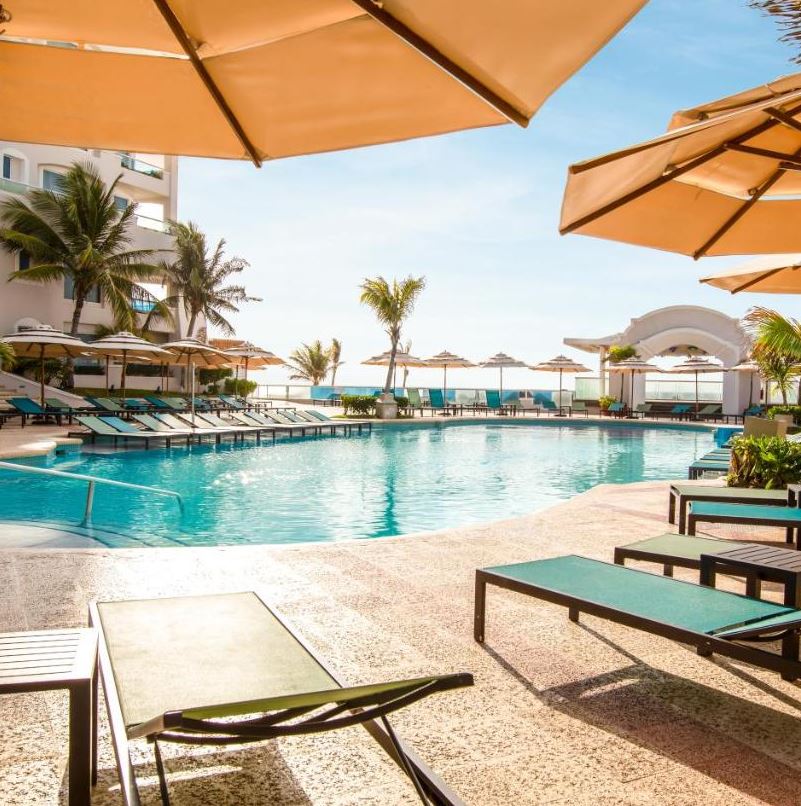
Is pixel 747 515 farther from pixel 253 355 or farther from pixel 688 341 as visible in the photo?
pixel 688 341

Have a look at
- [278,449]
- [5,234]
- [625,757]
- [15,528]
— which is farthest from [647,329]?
[625,757]

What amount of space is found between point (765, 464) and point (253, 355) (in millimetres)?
20358

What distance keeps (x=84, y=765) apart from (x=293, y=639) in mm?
817

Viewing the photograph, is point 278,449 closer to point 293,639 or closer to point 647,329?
point 293,639

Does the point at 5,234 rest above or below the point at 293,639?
above

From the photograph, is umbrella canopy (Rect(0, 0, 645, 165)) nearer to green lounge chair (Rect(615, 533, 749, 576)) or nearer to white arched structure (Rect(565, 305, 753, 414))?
green lounge chair (Rect(615, 533, 749, 576))

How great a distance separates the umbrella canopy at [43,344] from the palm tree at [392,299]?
1161 centimetres

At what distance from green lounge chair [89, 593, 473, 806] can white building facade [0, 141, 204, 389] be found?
823 inches

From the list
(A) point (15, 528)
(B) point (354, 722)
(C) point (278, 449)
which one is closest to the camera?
(B) point (354, 722)

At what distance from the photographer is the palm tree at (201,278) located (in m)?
30.6

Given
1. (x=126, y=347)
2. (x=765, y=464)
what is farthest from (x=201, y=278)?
(x=765, y=464)

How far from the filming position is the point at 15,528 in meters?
7.01

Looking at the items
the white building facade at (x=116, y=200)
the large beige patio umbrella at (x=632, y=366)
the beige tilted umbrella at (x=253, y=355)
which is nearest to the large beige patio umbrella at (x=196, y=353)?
the beige tilted umbrella at (x=253, y=355)

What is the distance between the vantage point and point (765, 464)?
280 inches
